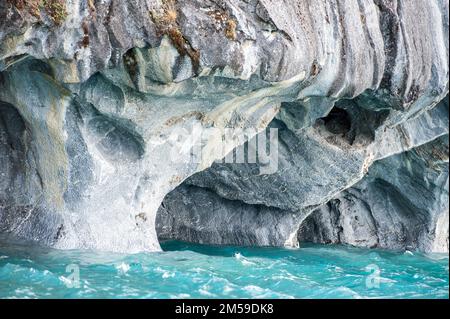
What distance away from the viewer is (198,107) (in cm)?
1368

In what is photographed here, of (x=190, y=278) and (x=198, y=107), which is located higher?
(x=198, y=107)

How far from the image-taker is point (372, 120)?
55.6ft

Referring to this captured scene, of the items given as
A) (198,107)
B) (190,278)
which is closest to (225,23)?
(198,107)

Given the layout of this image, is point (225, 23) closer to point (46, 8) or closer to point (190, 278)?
point (46, 8)

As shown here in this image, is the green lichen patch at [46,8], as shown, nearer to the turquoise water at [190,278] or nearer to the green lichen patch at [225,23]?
the green lichen patch at [225,23]

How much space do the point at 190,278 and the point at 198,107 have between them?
3098mm

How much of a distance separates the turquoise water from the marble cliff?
78 centimetres

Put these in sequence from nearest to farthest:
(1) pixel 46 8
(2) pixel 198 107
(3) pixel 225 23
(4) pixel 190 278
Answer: (1) pixel 46 8, (3) pixel 225 23, (4) pixel 190 278, (2) pixel 198 107

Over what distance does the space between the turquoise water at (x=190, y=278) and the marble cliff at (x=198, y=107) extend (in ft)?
2.55

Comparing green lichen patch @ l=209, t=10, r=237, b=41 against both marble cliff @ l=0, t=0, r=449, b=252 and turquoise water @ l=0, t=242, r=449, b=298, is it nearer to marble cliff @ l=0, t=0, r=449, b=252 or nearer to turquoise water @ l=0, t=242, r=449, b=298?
marble cliff @ l=0, t=0, r=449, b=252

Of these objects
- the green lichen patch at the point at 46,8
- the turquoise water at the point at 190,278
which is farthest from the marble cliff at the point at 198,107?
the turquoise water at the point at 190,278

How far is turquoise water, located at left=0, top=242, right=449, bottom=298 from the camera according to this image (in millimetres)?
11320

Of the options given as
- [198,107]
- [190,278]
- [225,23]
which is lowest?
[190,278]
